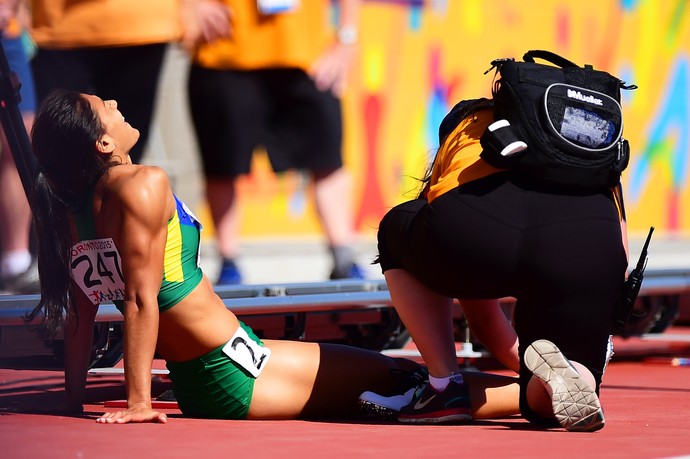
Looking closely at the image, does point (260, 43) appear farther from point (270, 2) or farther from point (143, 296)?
point (143, 296)

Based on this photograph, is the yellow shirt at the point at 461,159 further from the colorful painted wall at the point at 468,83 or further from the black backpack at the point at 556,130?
the colorful painted wall at the point at 468,83

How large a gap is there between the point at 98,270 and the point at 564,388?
1.45m

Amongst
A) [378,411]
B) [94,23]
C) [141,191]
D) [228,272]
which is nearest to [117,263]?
[141,191]

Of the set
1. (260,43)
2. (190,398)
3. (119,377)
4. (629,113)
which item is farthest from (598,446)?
(629,113)

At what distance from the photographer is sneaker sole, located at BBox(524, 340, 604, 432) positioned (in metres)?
4.11

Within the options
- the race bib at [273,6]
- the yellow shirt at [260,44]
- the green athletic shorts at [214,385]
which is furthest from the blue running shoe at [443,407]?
the race bib at [273,6]

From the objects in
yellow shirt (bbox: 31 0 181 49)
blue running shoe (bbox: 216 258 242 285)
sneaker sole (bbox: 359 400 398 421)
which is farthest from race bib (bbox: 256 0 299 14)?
sneaker sole (bbox: 359 400 398 421)

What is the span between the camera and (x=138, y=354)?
4.19m

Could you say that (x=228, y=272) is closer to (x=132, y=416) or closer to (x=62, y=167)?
(x=62, y=167)

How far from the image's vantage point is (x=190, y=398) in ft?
15.0

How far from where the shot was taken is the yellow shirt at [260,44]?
6.80 meters

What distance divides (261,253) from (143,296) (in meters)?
5.82

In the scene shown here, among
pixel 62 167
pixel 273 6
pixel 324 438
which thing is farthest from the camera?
pixel 273 6

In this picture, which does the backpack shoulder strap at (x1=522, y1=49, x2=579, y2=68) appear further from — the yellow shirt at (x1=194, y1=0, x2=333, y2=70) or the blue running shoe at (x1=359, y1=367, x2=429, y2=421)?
the yellow shirt at (x1=194, y1=0, x2=333, y2=70)
